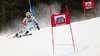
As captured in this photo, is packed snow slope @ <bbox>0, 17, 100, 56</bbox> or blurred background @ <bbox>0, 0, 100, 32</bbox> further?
blurred background @ <bbox>0, 0, 100, 32</bbox>

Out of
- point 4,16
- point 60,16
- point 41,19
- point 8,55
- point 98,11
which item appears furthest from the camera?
point 98,11

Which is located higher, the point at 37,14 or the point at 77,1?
the point at 77,1

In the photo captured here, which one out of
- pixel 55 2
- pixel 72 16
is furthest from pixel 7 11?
pixel 72 16

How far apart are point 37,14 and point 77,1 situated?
6545 mm

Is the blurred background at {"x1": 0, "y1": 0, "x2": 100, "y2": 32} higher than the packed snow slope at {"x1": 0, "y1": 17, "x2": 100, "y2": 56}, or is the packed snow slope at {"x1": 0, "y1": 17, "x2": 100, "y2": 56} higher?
the blurred background at {"x1": 0, "y1": 0, "x2": 100, "y2": 32}

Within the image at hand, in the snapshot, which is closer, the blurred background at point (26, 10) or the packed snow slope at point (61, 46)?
the packed snow slope at point (61, 46)

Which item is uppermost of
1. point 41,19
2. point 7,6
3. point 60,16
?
point 7,6

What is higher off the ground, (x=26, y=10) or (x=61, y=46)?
(x=26, y=10)

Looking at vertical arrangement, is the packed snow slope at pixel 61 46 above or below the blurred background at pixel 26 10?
below

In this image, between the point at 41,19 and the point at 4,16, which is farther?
the point at 41,19

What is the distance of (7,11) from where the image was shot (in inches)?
772

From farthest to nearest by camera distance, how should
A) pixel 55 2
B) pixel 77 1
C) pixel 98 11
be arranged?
pixel 98 11, pixel 77 1, pixel 55 2

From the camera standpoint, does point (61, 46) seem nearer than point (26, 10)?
Yes

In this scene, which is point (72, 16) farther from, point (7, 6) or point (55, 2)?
point (7, 6)
